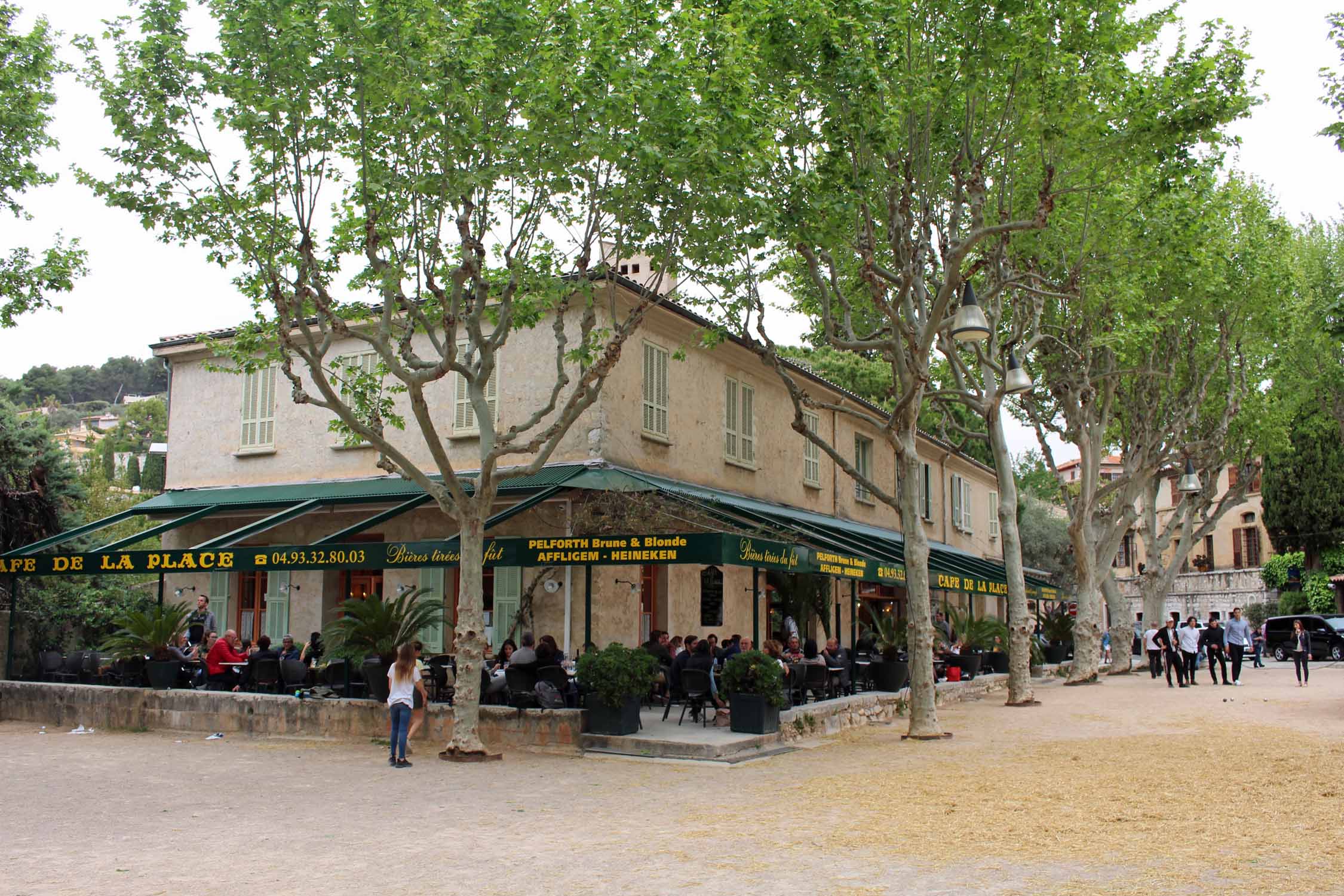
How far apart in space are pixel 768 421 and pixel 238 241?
12.1 metres

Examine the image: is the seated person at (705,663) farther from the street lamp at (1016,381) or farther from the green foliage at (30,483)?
the green foliage at (30,483)

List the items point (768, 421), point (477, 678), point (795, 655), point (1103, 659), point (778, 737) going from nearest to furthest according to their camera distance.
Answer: point (477, 678), point (778, 737), point (795, 655), point (768, 421), point (1103, 659)

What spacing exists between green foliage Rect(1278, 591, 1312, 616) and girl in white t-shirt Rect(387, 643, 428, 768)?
42377 mm

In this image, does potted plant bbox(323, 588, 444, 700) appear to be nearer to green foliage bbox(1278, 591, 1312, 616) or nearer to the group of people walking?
the group of people walking

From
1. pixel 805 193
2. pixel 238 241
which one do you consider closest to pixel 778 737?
pixel 805 193

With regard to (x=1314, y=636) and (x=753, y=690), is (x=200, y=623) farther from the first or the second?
(x=1314, y=636)

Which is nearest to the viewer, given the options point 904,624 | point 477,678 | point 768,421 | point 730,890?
point 730,890

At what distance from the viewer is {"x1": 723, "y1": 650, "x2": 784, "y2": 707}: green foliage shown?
12.0 m

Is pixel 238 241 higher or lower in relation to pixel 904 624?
higher

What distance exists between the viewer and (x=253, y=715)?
13.7 meters

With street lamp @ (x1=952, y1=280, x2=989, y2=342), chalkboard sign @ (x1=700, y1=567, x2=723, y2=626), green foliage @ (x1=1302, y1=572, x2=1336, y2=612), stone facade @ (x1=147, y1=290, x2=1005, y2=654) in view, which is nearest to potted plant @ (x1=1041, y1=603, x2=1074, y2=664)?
stone facade @ (x1=147, y1=290, x2=1005, y2=654)

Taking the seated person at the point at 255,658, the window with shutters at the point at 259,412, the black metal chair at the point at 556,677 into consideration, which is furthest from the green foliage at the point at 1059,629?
the seated person at the point at 255,658

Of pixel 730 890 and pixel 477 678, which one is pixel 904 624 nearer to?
pixel 477 678

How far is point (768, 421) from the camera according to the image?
70.7 ft
